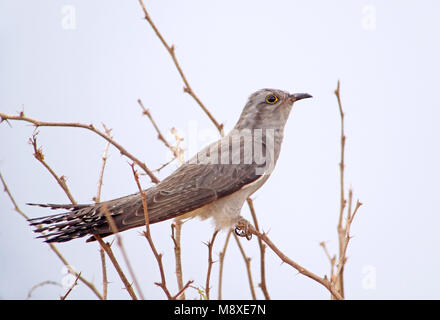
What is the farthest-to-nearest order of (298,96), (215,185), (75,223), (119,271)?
(298,96) < (215,185) < (75,223) < (119,271)

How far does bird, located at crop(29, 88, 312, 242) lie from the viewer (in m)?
2.45

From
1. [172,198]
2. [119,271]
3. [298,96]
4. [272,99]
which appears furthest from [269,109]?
[119,271]

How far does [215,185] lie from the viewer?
10.2 ft

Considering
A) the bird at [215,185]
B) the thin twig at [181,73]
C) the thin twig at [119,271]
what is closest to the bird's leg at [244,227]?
the bird at [215,185]

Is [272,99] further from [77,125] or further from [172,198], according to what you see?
[77,125]

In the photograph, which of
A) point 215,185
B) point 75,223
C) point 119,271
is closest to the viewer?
point 119,271

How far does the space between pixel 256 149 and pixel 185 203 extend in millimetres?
797

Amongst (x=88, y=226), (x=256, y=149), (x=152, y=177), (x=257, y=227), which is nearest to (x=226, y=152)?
(x=256, y=149)

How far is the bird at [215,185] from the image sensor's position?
2.45 meters

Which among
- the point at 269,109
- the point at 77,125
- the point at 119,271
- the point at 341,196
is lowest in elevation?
the point at 119,271

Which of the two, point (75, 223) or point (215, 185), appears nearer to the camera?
point (75, 223)

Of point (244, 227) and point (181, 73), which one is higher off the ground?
point (181, 73)

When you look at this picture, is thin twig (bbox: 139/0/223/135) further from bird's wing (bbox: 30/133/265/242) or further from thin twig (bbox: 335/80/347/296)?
thin twig (bbox: 335/80/347/296)
